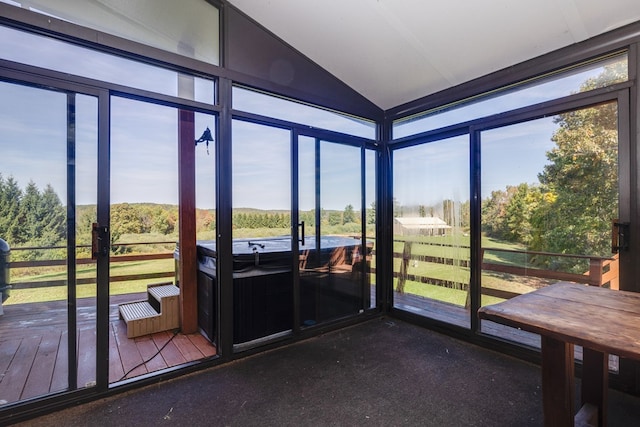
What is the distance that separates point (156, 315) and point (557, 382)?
3254mm

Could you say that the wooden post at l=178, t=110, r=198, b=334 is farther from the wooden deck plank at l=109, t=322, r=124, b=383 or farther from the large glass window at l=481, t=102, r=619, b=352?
the large glass window at l=481, t=102, r=619, b=352

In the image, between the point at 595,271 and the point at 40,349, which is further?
the point at 595,271

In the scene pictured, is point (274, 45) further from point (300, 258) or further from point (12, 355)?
point (12, 355)

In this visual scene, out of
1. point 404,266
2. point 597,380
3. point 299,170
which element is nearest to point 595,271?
point 597,380

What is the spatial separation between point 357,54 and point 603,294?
8.52 ft

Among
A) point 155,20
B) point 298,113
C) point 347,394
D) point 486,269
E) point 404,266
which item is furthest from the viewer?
point 404,266

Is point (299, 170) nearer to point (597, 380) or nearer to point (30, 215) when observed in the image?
point (30, 215)

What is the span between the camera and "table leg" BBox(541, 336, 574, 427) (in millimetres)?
1380

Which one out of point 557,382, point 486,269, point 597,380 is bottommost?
→ point 597,380

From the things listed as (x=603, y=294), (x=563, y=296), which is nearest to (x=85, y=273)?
(x=563, y=296)

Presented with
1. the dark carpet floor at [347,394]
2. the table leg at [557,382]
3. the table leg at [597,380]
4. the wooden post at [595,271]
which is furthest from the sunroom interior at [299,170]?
the table leg at [557,382]

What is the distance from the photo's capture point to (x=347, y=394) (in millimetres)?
2098

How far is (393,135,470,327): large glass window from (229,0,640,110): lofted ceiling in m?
0.75

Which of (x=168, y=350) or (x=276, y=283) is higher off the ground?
(x=276, y=283)
